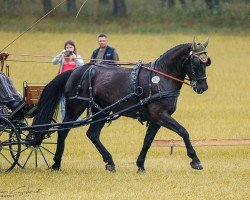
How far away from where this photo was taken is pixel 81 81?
14.6m

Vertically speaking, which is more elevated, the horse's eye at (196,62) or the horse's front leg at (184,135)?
the horse's eye at (196,62)

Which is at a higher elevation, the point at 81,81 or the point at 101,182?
the point at 81,81

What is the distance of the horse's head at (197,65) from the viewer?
13945 millimetres

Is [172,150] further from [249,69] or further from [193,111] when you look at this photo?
[249,69]

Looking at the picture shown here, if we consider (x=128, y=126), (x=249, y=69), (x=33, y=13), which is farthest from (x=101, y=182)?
(x=33, y=13)

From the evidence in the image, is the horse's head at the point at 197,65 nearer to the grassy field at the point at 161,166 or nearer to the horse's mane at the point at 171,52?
the horse's mane at the point at 171,52

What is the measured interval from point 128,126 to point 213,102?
6.01 meters

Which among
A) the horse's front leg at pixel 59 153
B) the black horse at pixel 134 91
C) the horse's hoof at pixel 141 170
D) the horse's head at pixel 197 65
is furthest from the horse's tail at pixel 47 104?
the horse's head at pixel 197 65

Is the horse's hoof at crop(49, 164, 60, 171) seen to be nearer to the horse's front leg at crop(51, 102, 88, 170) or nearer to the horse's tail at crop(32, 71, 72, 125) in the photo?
the horse's front leg at crop(51, 102, 88, 170)

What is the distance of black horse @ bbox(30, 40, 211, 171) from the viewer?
14.0 meters
